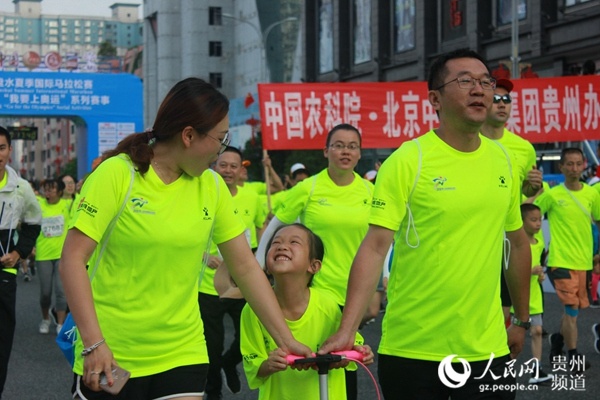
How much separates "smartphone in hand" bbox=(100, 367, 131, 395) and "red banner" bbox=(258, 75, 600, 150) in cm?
1015

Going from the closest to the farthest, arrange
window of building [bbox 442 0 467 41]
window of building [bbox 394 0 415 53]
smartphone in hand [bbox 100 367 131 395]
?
1. smartphone in hand [bbox 100 367 131 395]
2. window of building [bbox 442 0 467 41]
3. window of building [bbox 394 0 415 53]

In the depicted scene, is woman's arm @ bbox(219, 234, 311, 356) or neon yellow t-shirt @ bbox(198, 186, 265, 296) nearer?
woman's arm @ bbox(219, 234, 311, 356)

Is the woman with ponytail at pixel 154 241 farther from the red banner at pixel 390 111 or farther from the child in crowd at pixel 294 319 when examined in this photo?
the red banner at pixel 390 111

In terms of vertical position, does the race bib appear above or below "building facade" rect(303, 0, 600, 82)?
below

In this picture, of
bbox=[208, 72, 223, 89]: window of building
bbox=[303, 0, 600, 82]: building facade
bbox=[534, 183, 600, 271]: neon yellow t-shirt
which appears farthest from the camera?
bbox=[208, 72, 223, 89]: window of building

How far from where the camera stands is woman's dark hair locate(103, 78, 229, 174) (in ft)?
14.1

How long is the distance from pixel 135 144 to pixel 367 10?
143 feet

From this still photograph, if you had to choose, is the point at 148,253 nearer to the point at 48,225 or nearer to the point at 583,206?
the point at 583,206

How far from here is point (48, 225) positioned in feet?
50.1

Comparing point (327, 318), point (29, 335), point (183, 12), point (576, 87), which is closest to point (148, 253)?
point (327, 318)

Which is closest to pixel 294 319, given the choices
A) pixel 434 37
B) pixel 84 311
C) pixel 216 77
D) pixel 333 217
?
pixel 84 311

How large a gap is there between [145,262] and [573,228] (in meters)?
7.74

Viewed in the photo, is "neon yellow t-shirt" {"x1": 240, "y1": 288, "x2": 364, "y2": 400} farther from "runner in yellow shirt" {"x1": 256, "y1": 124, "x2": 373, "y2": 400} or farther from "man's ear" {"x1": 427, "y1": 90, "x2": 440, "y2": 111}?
"runner in yellow shirt" {"x1": 256, "y1": 124, "x2": 373, "y2": 400}

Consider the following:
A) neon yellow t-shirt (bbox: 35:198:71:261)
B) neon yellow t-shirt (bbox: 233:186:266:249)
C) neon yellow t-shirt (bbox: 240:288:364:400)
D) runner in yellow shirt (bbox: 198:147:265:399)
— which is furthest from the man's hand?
neon yellow t-shirt (bbox: 35:198:71:261)
